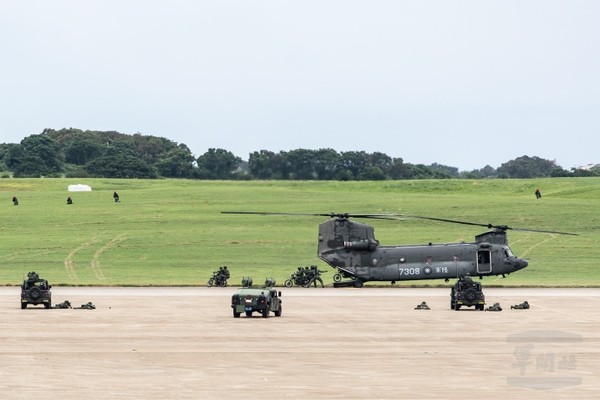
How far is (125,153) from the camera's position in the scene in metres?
184

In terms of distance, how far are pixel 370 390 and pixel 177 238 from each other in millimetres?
81066

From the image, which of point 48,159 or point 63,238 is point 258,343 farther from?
point 48,159

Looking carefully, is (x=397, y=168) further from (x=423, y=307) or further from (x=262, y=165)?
(x=423, y=307)

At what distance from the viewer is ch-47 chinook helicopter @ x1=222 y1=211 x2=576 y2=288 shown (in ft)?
244

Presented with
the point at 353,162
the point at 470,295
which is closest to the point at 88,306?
the point at 470,295

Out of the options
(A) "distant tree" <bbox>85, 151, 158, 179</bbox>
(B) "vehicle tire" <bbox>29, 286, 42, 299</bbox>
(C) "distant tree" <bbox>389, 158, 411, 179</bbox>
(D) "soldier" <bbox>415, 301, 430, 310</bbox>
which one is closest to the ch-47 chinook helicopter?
(D) "soldier" <bbox>415, 301, 430, 310</bbox>

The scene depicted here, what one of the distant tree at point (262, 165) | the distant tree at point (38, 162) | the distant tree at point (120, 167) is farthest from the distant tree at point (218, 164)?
the distant tree at point (38, 162)

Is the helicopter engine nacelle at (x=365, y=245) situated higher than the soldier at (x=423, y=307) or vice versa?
the helicopter engine nacelle at (x=365, y=245)

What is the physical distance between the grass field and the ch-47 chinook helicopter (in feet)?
20.9

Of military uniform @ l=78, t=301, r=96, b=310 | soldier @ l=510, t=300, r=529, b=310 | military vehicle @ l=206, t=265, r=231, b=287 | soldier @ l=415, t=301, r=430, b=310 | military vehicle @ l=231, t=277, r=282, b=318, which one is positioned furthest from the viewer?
military vehicle @ l=206, t=265, r=231, b=287

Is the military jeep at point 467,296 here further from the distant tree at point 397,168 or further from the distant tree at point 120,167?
the distant tree at point 120,167

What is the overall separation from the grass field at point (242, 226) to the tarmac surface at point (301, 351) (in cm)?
2613

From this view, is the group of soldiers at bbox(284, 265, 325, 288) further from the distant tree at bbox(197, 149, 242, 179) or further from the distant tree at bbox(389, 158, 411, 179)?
the distant tree at bbox(389, 158, 411, 179)

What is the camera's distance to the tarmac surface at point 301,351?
2789 cm
